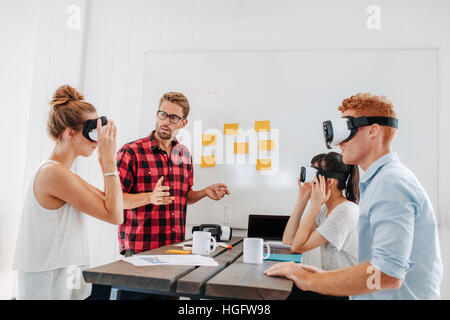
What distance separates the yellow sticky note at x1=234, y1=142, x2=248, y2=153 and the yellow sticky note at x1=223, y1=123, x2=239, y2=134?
11cm

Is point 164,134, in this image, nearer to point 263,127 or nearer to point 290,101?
point 263,127

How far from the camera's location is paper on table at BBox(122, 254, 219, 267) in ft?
4.81

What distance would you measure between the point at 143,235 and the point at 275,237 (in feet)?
3.20

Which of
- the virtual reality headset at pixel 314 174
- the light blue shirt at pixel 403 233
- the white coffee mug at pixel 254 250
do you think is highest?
the virtual reality headset at pixel 314 174

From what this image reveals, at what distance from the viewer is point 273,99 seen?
3.00 metres

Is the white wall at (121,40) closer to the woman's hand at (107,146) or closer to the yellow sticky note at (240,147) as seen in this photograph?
the yellow sticky note at (240,147)

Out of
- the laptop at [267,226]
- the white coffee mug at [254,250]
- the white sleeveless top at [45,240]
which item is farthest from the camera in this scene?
Result: the laptop at [267,226]

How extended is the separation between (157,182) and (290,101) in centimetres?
135

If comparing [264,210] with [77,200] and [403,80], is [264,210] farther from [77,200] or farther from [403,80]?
[77,200]

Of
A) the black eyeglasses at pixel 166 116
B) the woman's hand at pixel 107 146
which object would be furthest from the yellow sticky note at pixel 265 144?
the woman's hand at pixel 107 146

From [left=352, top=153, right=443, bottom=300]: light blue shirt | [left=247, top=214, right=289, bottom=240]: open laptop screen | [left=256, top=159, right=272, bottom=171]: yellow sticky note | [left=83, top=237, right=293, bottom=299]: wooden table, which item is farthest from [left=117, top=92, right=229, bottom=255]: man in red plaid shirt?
[left=352, top=153, right=443, bottom=300]: light blue shirt

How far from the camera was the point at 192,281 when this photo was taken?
122 centimetres

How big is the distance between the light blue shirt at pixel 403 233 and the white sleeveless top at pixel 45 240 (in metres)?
1.08

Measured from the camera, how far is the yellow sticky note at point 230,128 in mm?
3010
